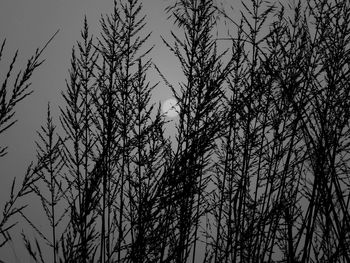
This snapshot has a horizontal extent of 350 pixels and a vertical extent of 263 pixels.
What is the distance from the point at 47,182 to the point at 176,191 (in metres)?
4.21

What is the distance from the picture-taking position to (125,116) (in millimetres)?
4109

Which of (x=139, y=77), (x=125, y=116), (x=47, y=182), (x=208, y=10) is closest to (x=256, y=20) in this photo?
(x=208, y=10)

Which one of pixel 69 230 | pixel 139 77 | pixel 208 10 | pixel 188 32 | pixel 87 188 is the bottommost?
pixel 69 230

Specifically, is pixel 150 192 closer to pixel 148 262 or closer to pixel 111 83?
pixel 148 262

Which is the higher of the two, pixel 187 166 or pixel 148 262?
pixel 187 166

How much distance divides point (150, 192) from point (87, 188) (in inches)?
12.2

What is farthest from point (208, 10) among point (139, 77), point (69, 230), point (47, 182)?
point (69, 230)

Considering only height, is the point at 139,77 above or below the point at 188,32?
below

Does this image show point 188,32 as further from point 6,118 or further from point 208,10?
point 6,118

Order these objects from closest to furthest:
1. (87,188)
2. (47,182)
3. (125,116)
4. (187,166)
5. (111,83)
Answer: (187,166)
(87,188)
(111,83)
(125,116)
(47,182)

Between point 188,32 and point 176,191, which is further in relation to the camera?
point 188,32

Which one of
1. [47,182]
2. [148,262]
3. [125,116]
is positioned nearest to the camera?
[148,262]

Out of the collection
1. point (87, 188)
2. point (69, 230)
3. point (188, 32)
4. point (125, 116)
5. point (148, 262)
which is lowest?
point (148, 262)

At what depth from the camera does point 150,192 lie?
1.28 m
